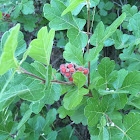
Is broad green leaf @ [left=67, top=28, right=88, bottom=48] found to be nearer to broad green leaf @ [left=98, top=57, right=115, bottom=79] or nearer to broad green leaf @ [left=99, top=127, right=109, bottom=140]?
broad green leaf @ [left=98, top=57, right=115, bottom=79]

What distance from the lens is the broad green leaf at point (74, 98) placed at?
1.06 m

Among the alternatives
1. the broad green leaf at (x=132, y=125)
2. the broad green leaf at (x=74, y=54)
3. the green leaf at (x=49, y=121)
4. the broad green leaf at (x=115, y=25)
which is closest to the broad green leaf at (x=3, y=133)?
the green leaf at (x=49, y=121)

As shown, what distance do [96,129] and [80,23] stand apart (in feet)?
2.15

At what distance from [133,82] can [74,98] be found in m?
0.35

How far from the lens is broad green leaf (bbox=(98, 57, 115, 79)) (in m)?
1.18

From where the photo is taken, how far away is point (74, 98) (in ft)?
3.61

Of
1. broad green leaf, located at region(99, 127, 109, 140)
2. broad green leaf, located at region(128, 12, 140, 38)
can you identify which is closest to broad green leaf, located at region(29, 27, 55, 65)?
broad green leaf, located at region(99, 127, 109, 140)

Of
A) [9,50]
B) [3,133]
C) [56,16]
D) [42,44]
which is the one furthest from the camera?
[3,133]

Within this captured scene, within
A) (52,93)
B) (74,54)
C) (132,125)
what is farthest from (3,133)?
(132,125)

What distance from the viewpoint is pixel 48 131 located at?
1.75m

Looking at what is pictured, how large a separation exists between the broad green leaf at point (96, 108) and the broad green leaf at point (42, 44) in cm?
38

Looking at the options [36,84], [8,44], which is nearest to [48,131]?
[36,84]

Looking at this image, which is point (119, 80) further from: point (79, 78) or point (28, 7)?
point (28, 7)

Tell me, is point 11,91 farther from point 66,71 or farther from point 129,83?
point 129,83
